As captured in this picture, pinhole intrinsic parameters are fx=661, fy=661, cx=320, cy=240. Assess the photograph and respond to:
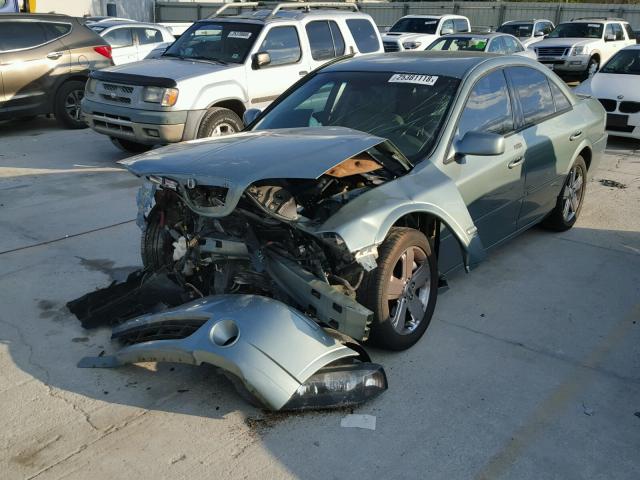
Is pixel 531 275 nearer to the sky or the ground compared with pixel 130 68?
nearer to the ground

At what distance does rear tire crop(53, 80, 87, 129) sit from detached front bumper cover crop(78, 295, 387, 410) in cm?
843

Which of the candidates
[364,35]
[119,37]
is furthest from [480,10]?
[364,35]

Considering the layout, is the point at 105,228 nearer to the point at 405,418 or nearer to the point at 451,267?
the point at 451,267

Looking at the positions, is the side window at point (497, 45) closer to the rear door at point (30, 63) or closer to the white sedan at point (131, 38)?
the white sedan at point (131, 38)

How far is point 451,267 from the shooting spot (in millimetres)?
4578

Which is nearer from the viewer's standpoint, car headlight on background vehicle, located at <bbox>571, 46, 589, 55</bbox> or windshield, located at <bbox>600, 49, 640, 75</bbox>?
windshield, located at <bbox>600, 49, 640, 75</bbox>

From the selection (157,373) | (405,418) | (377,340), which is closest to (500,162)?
(377,340)

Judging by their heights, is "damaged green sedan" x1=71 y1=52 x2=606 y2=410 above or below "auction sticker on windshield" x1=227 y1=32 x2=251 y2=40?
below

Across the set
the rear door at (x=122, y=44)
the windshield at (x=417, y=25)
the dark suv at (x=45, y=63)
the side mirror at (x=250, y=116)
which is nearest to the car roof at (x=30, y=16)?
the dark suv at (x=45, y=63)

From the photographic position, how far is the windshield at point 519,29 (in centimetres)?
2233

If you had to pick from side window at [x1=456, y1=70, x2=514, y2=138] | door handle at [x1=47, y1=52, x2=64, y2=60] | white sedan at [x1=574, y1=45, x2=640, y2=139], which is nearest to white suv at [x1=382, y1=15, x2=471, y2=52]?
white sedan at [x1=574, y1=45, x2=640, y2=139]

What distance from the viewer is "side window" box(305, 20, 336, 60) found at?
982cm

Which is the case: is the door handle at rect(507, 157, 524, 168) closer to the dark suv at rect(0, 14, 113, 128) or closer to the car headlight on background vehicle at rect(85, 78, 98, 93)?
the car headlight on background vehicle at rect(85, 78, 98, 93)

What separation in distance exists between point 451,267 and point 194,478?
2.34 meters
